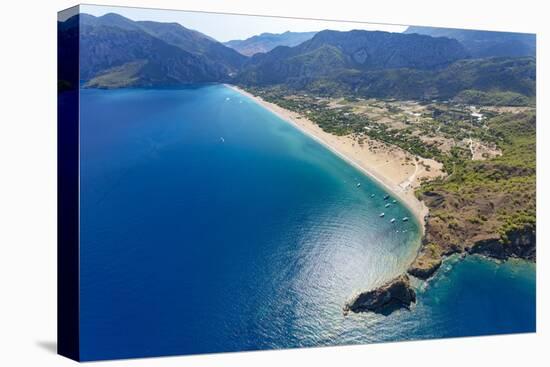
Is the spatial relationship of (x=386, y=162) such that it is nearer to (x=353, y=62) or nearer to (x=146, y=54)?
(x=353, y=62)

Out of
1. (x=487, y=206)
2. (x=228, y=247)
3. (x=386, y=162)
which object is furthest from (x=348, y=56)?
(x=228, y=247)

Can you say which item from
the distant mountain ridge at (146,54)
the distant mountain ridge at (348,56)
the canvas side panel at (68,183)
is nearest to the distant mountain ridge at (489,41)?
the distant mountain ridge at (348,56)

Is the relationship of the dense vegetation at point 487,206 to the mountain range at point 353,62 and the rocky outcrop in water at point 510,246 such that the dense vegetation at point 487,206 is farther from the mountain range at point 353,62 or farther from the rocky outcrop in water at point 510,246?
the mountain range at point 353,62

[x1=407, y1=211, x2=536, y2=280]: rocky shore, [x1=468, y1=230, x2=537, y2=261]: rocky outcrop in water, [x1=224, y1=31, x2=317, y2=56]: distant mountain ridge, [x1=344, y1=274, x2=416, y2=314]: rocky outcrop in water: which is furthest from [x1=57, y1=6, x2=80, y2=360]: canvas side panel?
[x1=468, y1=230, x2=537, y2=261]: rocky outcrop in water

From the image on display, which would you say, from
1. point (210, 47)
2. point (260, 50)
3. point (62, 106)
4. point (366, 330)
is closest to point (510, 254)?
point (366, 330)

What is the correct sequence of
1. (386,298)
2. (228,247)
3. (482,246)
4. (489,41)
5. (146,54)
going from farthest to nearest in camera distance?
(489,41) < (482,246) < (146,54) < (386,298) < (228,247)

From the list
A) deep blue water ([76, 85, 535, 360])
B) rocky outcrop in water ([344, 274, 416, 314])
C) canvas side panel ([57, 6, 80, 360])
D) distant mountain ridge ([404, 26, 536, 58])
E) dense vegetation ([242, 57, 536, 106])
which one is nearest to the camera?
canvas side panel ([57, 6, 80, 360])

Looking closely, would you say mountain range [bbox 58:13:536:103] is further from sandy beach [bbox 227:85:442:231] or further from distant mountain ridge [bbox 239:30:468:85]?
sandy beach [bbox 227:85:442:231]

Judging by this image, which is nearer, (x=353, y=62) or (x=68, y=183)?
(x=68, y=183)
